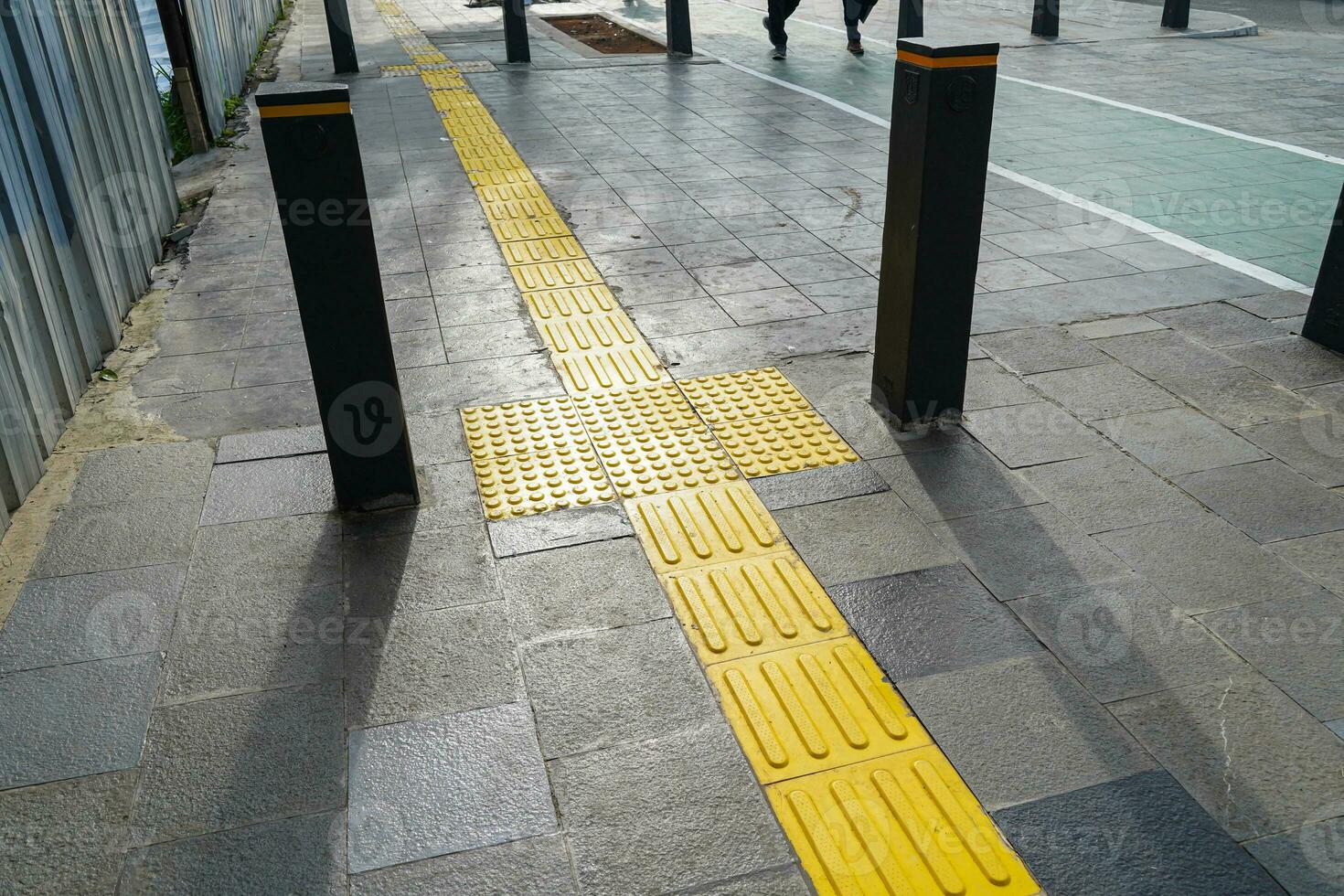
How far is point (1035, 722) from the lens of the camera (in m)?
2.71

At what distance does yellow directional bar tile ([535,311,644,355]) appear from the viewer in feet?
16.6

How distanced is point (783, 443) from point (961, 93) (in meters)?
1.46

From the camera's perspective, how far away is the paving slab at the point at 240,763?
2502 millimetres

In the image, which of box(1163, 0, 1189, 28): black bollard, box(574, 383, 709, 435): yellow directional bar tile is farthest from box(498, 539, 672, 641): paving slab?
box(1163, 0, 1189, 28): black bollard

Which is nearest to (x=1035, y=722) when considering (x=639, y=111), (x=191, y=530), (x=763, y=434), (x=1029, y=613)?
(x=1029, y=613)

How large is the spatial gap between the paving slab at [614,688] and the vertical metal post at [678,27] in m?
11.6

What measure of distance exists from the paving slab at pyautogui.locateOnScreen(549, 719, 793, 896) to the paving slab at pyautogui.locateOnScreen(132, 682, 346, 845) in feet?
2.02

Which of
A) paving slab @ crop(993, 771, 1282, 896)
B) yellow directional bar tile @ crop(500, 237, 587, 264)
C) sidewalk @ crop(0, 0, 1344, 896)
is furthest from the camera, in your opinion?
yellow directional bar tile @ crop(500, 237, 587, 264)

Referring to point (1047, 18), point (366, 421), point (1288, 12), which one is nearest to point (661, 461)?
point (366, 421)

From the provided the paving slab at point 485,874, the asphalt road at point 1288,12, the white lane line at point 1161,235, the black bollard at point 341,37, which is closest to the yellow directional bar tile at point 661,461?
the paving slab at point 485,874

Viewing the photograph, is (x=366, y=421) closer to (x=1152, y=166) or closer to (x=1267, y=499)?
(x=1267, y=499)

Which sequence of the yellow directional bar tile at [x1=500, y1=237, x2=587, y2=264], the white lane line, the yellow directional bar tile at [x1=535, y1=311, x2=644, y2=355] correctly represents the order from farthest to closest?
the yellow directional bar tile at [x1=500, y1=237, x2=587, y2=264]
the white lane line
the yellow directional bar tile at [x1=535, y1=311, x2=644, y2=355]

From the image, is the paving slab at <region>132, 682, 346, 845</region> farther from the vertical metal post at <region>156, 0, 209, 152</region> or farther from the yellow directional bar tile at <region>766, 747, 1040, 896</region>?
the vertical metal post at <region>156, 0, 209, 152</region>

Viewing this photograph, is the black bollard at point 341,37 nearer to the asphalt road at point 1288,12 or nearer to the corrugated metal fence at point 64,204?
the corrugated metal fence at point 64,204
